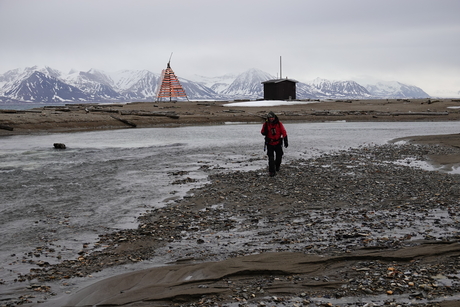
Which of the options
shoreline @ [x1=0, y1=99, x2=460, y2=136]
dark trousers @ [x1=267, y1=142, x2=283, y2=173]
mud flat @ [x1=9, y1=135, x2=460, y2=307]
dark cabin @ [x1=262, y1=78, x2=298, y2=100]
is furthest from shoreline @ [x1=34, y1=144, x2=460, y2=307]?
dark cabin @ [x1=262, y1=78, x2=298, y2=100]

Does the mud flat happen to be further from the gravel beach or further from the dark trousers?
the dark trousers

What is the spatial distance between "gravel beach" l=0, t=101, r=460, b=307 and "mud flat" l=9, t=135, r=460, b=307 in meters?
0.02

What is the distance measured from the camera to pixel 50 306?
584 cm

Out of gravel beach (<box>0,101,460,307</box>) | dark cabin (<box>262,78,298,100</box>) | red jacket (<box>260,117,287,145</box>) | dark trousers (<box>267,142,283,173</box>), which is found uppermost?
dark cabin (<box>262,78,298,100</box>)

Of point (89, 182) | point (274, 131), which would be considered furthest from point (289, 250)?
point (89, 182)

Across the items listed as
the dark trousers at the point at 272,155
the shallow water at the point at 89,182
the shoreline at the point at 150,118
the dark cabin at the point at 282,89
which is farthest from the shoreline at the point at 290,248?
the dark cabin at the point at 282,89

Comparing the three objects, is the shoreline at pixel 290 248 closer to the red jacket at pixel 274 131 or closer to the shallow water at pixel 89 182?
the shallow water at pixel 89 182

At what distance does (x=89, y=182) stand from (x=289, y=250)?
32.9 ft

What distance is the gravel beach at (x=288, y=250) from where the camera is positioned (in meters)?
5.89

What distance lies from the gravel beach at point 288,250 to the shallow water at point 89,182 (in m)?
0.82

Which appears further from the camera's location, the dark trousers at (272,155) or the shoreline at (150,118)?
the shoreline at (150,118)

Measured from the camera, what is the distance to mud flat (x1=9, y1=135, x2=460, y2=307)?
5.88m

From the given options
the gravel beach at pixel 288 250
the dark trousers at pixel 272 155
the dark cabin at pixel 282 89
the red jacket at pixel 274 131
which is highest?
the dark cabin at pixel 282 89

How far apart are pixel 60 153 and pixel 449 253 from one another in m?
21.6
